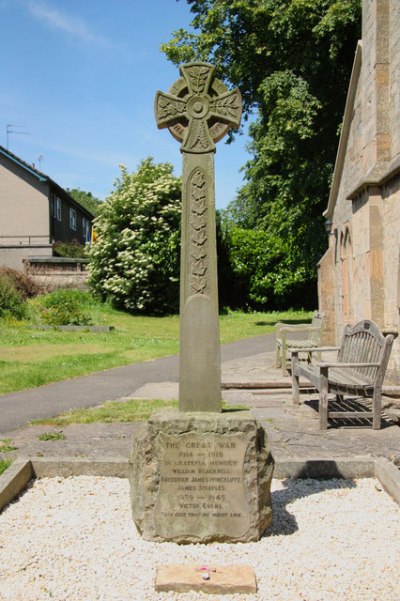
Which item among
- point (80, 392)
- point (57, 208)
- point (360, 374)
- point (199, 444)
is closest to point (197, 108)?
point (199, 444)

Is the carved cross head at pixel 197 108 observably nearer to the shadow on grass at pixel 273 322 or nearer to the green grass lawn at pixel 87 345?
the green grass lawn at pixel 87 345

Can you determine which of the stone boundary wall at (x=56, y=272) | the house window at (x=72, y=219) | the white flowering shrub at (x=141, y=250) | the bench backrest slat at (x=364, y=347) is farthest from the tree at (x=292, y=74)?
the house window at (x=72, y=219)

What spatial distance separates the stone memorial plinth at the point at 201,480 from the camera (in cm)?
381

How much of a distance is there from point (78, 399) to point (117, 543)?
17.3 ft

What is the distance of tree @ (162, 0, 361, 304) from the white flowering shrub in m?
6.73

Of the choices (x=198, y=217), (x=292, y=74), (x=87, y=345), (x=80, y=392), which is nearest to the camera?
(x=198, y=217)

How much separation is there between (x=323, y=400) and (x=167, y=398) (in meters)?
2.87

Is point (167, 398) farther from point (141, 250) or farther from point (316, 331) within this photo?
point (141, 250)

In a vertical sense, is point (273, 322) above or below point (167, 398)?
above

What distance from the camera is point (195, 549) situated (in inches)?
146

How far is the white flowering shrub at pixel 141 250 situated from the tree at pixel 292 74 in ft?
22.1

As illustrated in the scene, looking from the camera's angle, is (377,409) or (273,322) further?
(273,322)

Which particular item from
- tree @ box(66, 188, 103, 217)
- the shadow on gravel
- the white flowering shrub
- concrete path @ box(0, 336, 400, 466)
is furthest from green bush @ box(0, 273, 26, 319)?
tree @ box(66, 188, 103, 217)

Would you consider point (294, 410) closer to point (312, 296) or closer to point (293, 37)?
point (293, 37)
